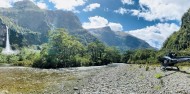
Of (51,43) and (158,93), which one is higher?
(51,43)

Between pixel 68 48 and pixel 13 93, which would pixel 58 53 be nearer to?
pixel 68 48

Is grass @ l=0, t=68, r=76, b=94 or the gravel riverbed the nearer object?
the gravel riverbed

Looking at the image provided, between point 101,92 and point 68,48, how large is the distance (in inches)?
4493

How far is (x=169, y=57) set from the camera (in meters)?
55.5

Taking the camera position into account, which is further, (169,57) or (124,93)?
(169,57)

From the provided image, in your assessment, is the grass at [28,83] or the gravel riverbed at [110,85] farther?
the grass at [28,83]

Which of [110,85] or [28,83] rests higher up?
[110,85]

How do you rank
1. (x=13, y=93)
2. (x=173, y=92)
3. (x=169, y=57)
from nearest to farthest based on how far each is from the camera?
(x=173, y=92), (x=13, y=93), (x=169, y=57)

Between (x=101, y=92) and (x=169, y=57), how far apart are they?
27.8 m

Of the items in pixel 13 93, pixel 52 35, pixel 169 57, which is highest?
pixel 52 35

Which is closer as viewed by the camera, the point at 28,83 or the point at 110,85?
the point at 110,85

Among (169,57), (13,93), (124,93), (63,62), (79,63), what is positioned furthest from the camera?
(79,63)

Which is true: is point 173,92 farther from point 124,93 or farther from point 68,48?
point 68,48

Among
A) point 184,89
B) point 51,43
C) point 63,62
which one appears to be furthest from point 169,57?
point 51,43
